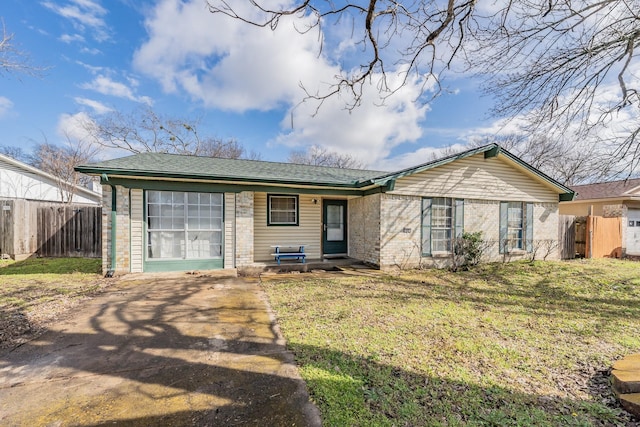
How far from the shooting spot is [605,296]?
654cm

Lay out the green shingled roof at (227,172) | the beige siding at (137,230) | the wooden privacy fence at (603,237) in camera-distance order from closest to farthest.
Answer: the green shingled roof at (227,172), the beige siding at (137,230), the wooden privacy fence at (603,237)

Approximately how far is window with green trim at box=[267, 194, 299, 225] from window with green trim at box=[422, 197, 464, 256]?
4467 millimetres

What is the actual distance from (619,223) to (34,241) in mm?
24556

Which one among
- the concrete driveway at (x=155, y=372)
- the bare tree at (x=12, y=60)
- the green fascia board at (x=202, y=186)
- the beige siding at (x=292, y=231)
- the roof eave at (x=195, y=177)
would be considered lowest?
the concrete driveway at (x=155, y=372)

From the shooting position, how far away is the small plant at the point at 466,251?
9.44 metres

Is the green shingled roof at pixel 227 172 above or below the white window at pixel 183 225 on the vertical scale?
above

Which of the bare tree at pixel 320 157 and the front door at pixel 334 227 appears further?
the bare tree at pixel 320 157

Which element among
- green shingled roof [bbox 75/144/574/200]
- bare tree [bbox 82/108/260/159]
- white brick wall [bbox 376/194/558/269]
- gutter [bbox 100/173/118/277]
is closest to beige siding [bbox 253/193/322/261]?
green shingled roof [bbox 75/144/574/200]

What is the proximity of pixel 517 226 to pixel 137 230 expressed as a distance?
1296 cm

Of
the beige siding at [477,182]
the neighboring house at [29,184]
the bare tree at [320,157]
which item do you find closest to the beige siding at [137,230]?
the beige siding at [477,182]

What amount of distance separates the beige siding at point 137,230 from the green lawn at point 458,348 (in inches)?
149

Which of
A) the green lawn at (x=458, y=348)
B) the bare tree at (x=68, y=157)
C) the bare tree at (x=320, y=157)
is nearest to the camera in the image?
the green lawn at (x=458, y=348)

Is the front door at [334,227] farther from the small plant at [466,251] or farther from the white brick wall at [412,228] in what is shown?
the small plant at [466,251]

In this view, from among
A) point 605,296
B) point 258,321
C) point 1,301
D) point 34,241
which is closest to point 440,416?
point 258,321
